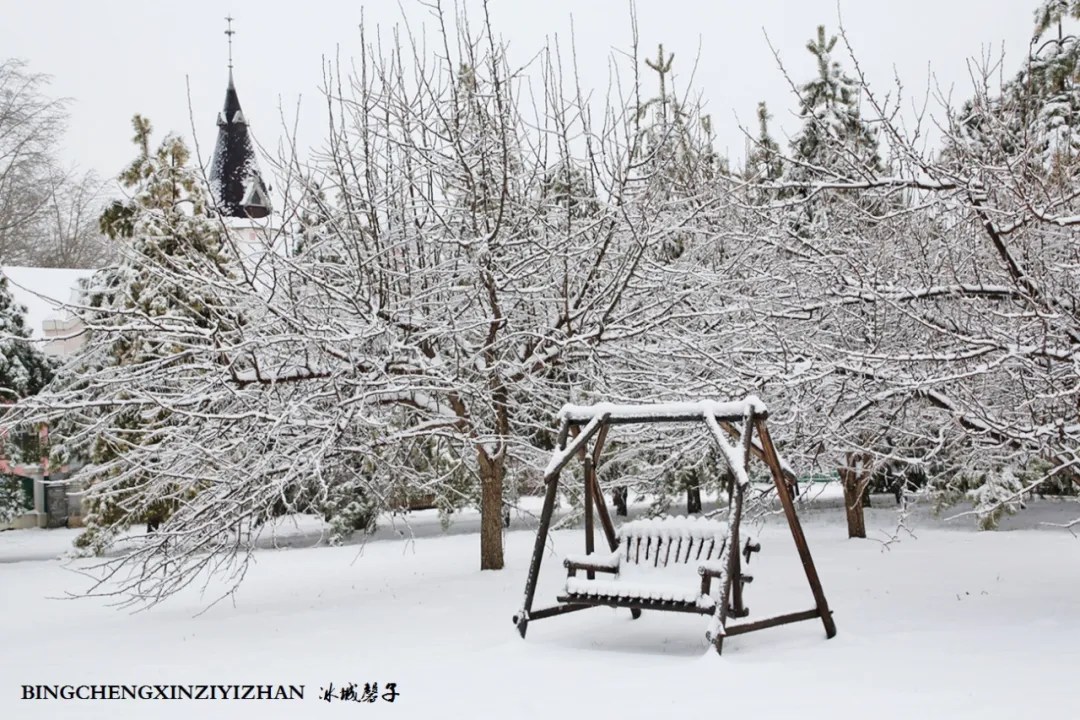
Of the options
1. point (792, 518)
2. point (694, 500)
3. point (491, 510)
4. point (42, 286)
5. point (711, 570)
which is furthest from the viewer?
point (42, 286)

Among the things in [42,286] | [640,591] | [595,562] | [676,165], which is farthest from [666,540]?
[42,286]

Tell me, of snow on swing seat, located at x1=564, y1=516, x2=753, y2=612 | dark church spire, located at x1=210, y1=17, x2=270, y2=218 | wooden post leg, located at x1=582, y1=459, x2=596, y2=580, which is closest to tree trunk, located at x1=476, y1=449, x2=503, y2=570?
wooden post leg, located at x1=582, y1=459, x2=596, y2=580

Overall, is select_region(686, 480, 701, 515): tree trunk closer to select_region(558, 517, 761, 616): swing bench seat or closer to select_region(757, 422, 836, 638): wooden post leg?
select_region(558, 517, 761, 616): swing bench seat

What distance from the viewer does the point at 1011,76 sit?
14031 millimetres

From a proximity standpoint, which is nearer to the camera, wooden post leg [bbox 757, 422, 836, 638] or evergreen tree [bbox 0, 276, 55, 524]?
wooden post leg [bbox 757, 422, 836, 638]

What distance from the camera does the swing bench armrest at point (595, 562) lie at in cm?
657

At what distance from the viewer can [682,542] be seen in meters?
6.74

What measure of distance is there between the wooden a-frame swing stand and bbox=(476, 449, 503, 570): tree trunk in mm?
2767

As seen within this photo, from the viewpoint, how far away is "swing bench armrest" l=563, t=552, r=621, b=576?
657 centimetres

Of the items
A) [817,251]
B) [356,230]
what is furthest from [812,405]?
[356,230]

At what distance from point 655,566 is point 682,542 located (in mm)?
250

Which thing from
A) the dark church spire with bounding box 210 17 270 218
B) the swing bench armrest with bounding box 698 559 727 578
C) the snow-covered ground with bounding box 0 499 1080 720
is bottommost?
the snow-covered ground with bounding box 0 499 1080 720

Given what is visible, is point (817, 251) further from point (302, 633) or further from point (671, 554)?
point (302, 633)

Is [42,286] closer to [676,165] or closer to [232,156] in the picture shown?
[232,156]
